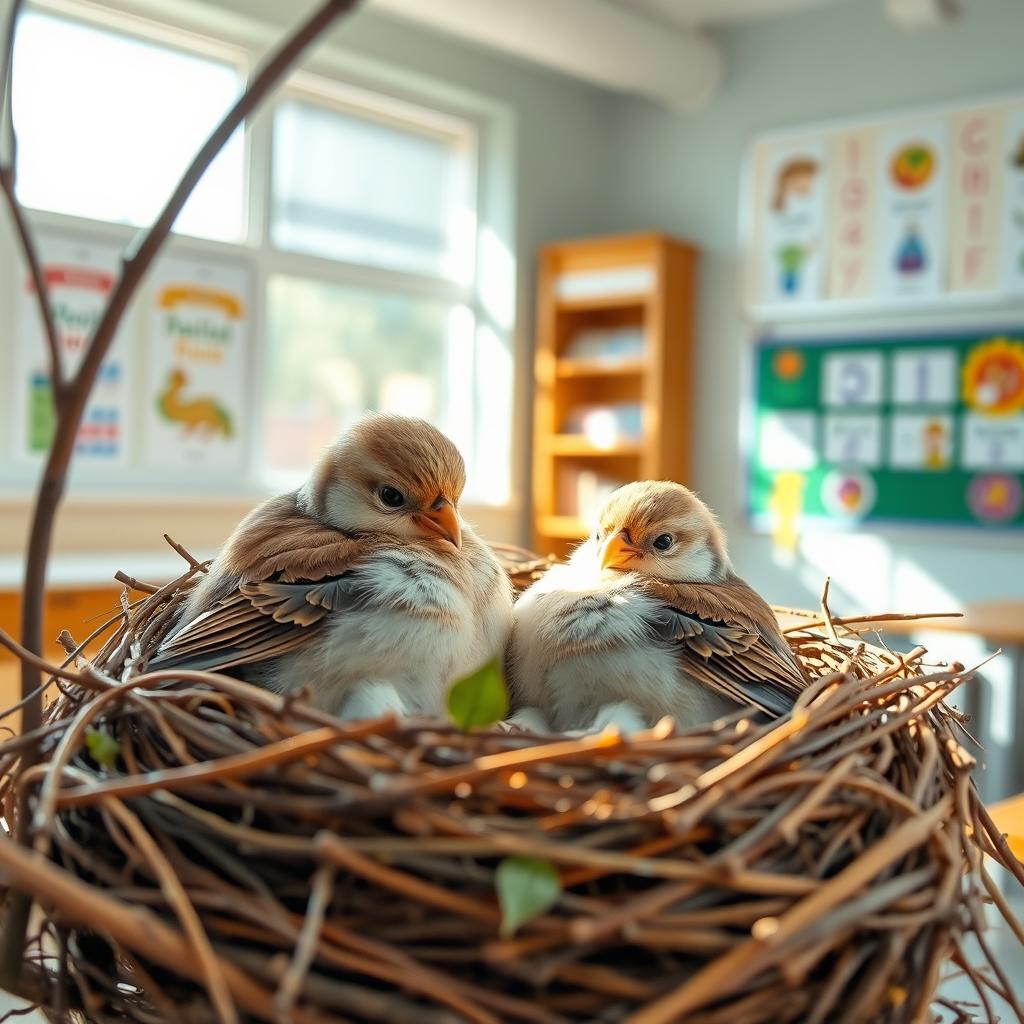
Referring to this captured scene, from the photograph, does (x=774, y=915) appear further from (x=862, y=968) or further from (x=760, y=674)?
(x=760, y=674)

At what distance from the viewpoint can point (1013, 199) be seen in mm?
4719

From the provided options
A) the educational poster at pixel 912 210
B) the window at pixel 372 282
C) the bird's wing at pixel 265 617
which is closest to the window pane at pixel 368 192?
the window at pixel 372 282

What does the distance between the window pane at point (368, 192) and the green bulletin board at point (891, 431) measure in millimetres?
1524

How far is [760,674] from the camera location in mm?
847

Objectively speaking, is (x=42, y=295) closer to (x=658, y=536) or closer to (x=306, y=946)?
(x=306, y=946)

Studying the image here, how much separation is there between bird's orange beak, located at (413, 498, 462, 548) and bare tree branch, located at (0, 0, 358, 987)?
39 cm

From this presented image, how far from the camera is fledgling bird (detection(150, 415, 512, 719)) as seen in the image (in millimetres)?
770

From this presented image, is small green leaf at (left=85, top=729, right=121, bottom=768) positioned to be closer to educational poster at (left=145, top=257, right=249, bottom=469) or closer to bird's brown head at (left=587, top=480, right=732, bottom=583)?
bird's brown head at (left=587, top=480, right=732, bottom=583)

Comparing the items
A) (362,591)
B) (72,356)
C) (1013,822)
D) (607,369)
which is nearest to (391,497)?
(362,591)

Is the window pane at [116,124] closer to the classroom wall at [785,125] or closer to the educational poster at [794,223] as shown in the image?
the classroom wall at [785,125]

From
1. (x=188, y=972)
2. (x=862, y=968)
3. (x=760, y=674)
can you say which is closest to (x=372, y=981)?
(x=188, y=972)

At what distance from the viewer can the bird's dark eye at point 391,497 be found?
3.04 feet

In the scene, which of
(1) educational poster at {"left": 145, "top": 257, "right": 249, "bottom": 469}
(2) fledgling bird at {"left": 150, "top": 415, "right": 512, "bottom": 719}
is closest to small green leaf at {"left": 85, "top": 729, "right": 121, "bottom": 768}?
(2) fledgling bird at {"left": 150, "top": 415, "right": 512, "bottom": 719}

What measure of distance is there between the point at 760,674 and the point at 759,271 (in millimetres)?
4772
